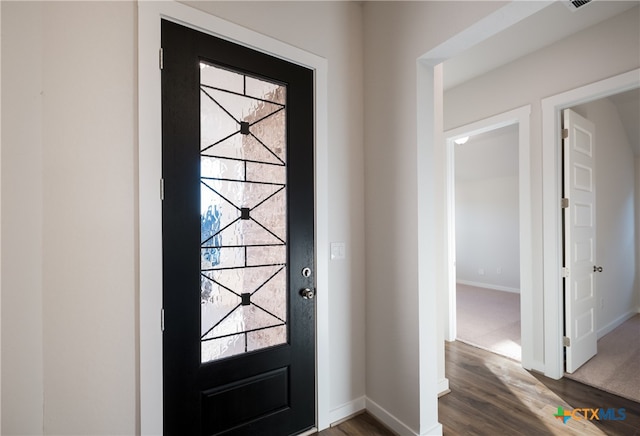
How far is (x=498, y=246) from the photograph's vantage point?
5879 millimetres

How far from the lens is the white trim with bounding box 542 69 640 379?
2539 mm

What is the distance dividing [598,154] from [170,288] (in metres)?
4.43

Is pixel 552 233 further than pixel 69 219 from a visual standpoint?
Yes

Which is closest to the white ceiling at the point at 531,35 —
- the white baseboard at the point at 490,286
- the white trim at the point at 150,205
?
the white trim at the point at 150,205

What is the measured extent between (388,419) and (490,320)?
2.82 m

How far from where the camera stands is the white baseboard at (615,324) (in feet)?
11.4

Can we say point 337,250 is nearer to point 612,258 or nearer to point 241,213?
point 241,213

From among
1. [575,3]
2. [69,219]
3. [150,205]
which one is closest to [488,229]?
[575,3]

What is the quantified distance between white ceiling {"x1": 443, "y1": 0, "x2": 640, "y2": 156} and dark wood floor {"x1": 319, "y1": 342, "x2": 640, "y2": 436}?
2.79 metres

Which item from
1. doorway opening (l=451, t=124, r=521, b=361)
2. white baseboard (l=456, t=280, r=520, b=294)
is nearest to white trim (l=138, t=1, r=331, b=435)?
doorway opening (l=451, t=124, r=521, b=361)

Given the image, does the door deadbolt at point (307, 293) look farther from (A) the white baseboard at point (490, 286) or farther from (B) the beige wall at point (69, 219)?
(A) the white baseboard at point (490, 286)

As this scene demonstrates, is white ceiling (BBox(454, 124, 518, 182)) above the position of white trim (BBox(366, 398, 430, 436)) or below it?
above

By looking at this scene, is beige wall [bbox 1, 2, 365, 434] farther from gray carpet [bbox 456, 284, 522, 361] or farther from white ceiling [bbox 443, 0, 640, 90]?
gray carpet [bbox 456, 284, 522, 361]

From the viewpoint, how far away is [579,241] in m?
2.69
